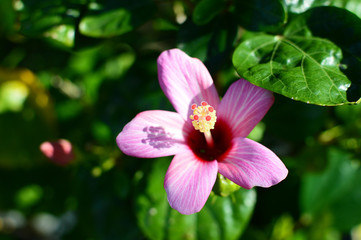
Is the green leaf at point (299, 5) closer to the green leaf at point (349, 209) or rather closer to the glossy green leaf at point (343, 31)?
the glossy green leaf at point (343, 31)

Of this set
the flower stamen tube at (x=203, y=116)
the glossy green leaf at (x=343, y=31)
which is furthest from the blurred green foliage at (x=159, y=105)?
the flower stamen tube at (x=203, y=116)

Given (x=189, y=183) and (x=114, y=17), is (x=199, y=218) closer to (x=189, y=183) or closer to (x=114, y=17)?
(x=189, y=183)

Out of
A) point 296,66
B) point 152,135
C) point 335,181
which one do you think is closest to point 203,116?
point 152,135

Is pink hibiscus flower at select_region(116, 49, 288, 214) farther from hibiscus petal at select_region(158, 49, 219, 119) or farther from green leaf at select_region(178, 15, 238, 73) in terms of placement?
green leaf at select_region(178, 15, 238, 73)

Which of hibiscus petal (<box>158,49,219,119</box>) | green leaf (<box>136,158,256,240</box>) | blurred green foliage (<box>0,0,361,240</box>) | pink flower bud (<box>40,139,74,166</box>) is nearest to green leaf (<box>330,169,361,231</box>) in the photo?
blurred green foliage (<box>0,0,361,240</box>)

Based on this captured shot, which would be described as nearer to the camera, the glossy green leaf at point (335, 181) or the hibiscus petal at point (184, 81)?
the hibiscus petal at point (184, 81)

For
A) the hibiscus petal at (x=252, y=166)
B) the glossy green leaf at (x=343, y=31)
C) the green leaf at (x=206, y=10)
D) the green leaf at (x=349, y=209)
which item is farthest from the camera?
the green leaf at (x=349, y=209)
